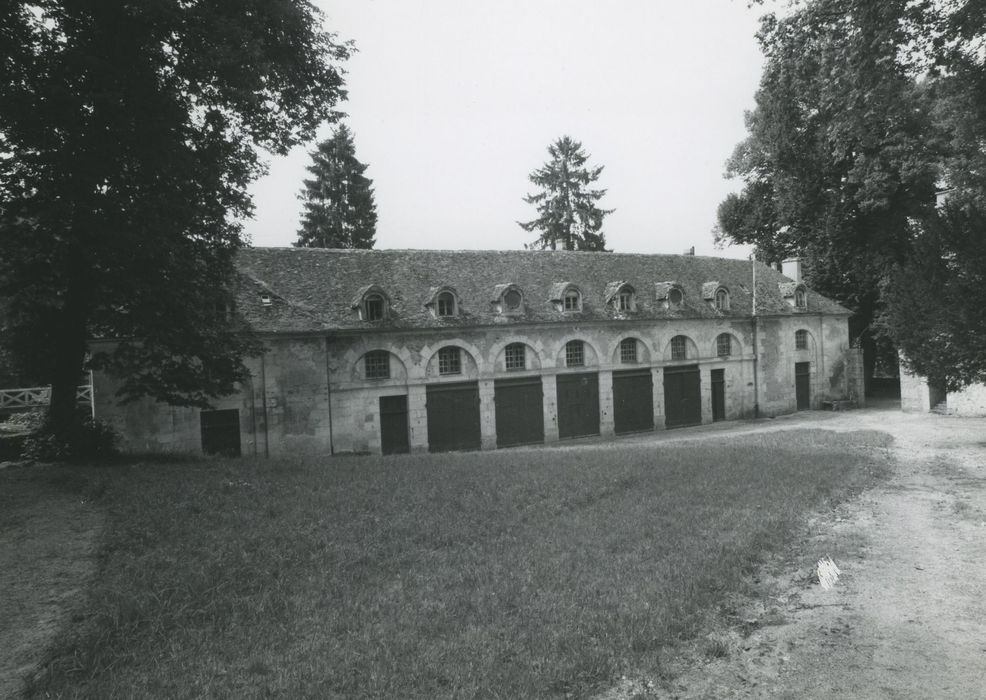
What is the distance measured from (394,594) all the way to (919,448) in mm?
18841

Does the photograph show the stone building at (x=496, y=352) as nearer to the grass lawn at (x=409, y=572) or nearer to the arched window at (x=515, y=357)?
the arched window at (x=515, y=357)

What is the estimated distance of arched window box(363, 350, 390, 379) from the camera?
82.0 feet

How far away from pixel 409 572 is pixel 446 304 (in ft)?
61.4

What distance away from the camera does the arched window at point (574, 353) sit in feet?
94.0

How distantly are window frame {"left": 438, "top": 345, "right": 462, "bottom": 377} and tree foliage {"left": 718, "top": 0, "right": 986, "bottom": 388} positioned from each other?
1524 cm

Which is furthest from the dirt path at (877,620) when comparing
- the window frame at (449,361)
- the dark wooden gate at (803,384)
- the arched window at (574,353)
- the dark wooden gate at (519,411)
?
the dark wooden gate at (803,384)

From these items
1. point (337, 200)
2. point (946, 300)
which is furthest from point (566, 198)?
point (946, 300)

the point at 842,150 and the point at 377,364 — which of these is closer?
the point at 377,364

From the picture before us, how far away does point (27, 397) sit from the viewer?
30484 millimetres

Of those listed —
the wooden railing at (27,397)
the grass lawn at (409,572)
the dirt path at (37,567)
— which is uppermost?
the wooden railing at (27,397)

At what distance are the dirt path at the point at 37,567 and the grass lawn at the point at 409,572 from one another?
0.82 ft

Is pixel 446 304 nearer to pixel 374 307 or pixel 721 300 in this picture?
pixel 374 307

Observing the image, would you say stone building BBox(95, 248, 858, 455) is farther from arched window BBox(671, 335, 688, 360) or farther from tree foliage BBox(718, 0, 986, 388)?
tree foliage BBox(718, 0, 986, 388)

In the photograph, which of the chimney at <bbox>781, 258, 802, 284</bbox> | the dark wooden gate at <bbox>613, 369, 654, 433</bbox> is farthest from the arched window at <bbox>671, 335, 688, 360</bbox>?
the chimney at <bbox>781, 258, 802, 284</bbox>
